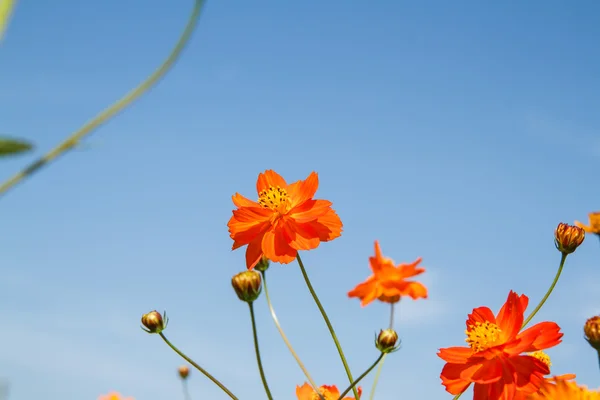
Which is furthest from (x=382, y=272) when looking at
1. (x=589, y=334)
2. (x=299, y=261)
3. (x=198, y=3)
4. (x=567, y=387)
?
(x=198, y=3)

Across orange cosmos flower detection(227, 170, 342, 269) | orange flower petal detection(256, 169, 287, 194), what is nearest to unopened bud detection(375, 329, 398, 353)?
orange cosmos flower detection(227, 170, 342, 269)

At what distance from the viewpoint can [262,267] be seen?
1460 millimetres

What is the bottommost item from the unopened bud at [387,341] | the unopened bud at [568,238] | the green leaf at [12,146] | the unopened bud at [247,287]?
the green leaf at [12,146]

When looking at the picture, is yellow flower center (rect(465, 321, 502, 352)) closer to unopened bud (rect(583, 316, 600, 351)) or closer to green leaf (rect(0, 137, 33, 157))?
unopened bud (rect(583, 316, 600, 351))

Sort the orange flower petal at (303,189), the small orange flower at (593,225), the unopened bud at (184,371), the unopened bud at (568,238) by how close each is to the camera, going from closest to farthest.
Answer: the unopened bud at (568,238) → the orange flower petal at (303,189) → the small orange flower at (593,225) → the unopened bud at (184,371)

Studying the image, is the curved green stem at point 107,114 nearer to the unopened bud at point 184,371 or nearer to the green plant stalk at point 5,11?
the green plant stalk at point 5,11

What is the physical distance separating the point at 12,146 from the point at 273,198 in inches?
A: 45.4

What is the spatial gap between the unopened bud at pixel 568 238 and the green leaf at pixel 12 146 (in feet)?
3.96

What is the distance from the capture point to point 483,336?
4.02 feet

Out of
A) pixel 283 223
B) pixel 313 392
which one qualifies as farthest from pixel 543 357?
pixel 283 223

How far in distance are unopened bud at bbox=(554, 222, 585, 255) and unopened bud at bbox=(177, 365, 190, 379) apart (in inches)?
52.6

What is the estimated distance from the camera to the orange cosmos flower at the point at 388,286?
6.36 feet

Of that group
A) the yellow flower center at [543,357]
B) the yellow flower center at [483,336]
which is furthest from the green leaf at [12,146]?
the yellow flower center at [543,357]

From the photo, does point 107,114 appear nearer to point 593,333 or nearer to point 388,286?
point 593,333
